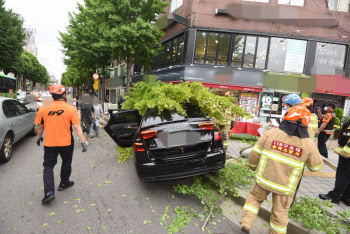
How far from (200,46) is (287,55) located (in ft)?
19.0

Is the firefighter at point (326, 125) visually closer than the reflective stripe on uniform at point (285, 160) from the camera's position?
No

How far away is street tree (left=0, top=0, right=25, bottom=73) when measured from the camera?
20.4 m

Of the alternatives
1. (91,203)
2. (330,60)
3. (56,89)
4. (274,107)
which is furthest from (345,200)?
(330,60)

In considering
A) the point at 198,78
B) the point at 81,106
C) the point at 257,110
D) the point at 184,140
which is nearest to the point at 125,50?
the point at 198,78

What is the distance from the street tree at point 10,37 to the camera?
805 inches

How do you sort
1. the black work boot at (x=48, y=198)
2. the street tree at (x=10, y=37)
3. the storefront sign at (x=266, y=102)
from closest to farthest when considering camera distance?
1. the black work boot at (x=48, y=198)
2. the storefront sign at (x=266, y=102)
3. the street tree at (x=10, y=37)

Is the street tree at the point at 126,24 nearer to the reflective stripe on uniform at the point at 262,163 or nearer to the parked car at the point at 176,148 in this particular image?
the parked car at the point at 176,148

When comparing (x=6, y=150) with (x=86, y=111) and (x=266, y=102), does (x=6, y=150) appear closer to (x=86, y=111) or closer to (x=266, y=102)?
(x=86, y=111)

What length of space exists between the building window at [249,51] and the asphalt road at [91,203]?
10650 millimetres

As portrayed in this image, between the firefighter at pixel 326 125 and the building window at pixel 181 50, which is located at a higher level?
the building window at pixel 181 50

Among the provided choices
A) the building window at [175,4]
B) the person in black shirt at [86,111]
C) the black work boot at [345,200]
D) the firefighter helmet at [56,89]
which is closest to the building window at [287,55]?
the building window at [175,4]

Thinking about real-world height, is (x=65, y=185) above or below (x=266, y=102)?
below

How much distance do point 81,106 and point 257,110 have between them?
10733 millimetres

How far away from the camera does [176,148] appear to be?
3.24m
